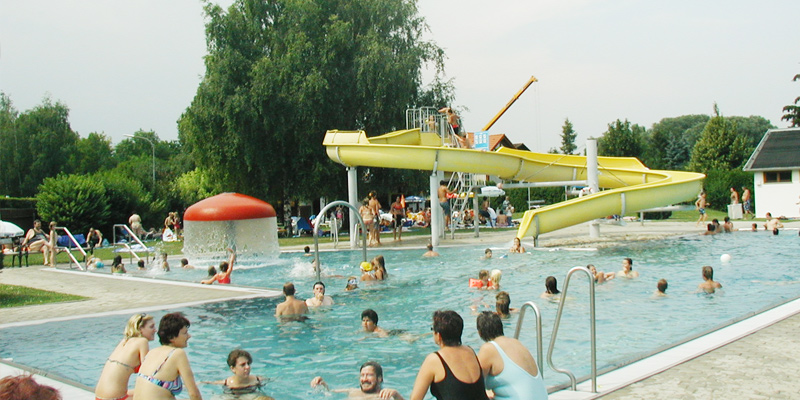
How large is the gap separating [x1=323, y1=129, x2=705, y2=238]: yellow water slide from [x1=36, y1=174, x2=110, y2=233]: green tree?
16.0 metres

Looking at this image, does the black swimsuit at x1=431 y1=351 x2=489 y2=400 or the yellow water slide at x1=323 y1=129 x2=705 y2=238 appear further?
the yellow water slide at x1=323 y1=129 x2=705 y2=238

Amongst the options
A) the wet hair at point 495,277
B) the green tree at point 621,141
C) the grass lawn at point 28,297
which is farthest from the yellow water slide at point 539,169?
the green tree at point 621,141

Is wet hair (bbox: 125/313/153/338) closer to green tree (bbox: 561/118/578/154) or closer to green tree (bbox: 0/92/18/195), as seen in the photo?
green tree (bbox: 0/92/18/195)

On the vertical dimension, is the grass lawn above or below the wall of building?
below

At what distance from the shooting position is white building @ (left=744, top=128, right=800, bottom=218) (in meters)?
33.7

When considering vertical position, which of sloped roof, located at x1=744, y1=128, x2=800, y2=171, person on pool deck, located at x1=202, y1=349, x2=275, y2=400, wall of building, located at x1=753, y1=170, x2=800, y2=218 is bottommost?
person on pool deck, located at x1=202, y1=349, x2=275, y2=400

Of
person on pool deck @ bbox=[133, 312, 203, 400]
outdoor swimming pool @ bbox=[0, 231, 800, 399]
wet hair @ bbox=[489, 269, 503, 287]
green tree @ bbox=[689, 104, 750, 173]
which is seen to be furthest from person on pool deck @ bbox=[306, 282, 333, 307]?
green tree @ bbox=[689, 104, 750, 173]

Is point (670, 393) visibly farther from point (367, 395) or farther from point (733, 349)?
point (367, 395)

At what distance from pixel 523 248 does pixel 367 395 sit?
539 inches

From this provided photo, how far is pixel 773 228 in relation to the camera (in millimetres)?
23219

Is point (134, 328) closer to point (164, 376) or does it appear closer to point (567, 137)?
point (164, 376)

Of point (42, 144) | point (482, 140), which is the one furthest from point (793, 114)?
point (42, 144)

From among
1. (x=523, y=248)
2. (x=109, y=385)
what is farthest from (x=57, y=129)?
(x=109, y=385)

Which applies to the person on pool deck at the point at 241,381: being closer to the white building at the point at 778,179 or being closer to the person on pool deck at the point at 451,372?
the person on pool deck at the point at 451,372
